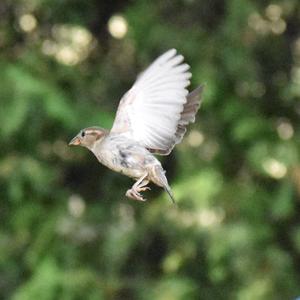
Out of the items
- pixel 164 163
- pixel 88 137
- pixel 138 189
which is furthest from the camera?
pixel 164 163

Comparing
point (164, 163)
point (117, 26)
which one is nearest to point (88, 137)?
point (164, 163)

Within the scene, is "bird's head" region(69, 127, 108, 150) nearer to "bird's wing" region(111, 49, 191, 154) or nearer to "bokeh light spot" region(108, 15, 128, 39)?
"bird's wing" region(111, 49, 191, 154)

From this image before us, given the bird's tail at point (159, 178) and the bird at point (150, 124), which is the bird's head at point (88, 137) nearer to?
the bird at point (150, 124)

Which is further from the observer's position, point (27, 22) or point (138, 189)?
point (27, 22)

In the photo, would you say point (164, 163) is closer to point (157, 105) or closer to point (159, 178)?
point (157, 105)

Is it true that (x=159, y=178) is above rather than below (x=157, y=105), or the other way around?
below

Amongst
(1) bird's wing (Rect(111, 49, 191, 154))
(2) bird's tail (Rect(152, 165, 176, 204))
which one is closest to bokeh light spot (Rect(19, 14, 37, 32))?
(1) bird's wing (Rect(111, 49, 191, 154))

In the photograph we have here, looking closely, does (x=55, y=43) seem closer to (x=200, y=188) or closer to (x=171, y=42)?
(x=171, y=42)
